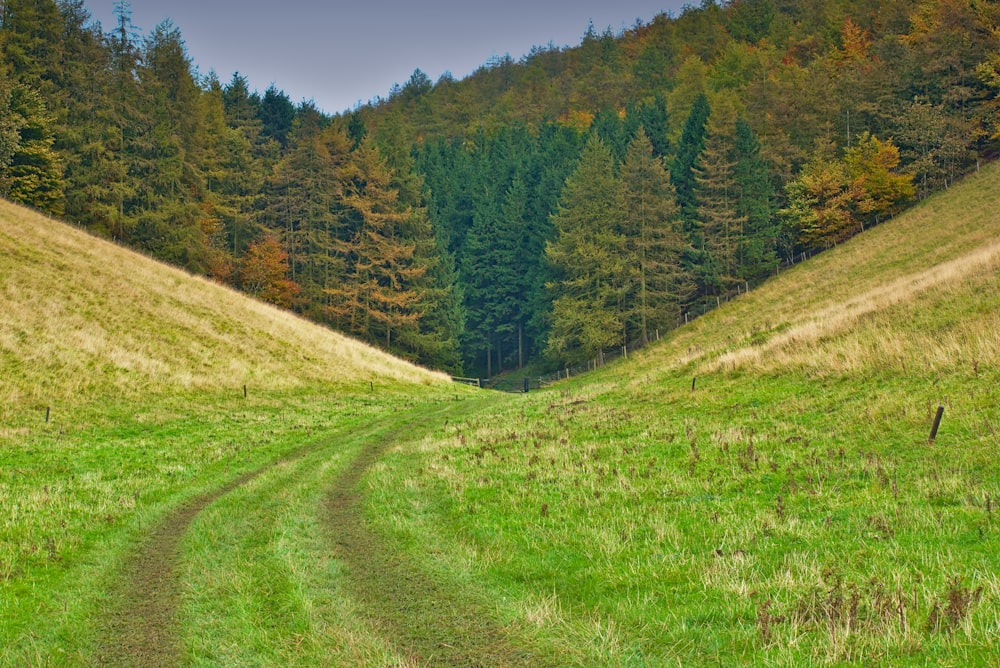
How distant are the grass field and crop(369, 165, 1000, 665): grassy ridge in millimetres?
53

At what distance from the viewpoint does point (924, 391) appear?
14922 mm

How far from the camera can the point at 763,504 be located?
10.6 metres

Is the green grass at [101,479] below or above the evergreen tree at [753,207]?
below

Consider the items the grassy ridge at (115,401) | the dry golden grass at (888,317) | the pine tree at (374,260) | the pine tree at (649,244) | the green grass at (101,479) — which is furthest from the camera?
the pine tree at (374,260)

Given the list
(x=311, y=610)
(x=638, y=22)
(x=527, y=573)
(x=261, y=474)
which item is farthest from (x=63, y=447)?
(x=638, y=22)

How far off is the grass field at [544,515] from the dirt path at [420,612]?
0.04 m

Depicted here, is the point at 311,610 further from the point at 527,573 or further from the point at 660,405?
the point at 660,405

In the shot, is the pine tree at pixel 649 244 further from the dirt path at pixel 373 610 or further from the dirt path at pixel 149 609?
the dirt path at pixel 149 609

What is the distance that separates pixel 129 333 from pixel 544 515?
1127 inches

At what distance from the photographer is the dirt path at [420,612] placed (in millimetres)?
6965

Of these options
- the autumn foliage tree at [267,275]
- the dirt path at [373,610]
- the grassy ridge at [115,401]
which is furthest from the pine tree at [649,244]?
the dirt path at [373,610]

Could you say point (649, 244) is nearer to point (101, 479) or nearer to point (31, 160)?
point (31, 160)

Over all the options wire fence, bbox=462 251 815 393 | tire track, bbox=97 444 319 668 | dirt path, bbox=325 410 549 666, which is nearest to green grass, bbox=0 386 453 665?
tire track, bbox=97 444 319 668

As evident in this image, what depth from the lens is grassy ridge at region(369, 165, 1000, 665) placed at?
6.56 meters
